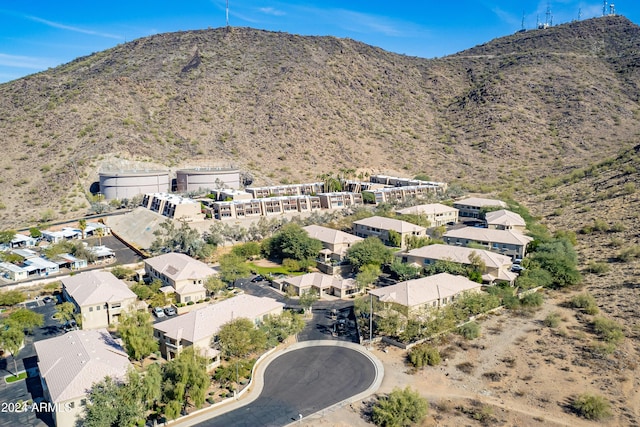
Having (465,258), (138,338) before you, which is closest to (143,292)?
(138,338)

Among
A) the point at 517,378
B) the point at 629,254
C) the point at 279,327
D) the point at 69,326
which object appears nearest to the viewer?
the point at 517,378

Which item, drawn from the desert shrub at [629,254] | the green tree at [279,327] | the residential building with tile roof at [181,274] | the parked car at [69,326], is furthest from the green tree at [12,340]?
the desert shrub at [629,254]

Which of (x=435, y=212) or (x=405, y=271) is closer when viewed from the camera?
(x=405, y=271)

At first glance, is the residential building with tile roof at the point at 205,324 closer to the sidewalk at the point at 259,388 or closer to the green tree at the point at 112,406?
the sidewalk at the point at 259,388

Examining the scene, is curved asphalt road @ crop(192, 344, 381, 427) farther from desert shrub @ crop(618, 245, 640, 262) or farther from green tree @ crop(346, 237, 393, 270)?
desert shrub @ crop(618, 245, 640, 262)

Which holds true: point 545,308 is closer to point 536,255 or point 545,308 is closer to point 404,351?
point 536,255

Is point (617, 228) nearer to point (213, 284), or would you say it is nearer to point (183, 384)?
point (213, 284)

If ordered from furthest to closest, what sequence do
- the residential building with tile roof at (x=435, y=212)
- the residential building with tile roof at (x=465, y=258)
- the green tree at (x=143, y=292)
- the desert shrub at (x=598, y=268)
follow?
the residential building with tile roof at (x=435, y=212)
the desert shrub at (x=598, y=268)
the residential building with tile roof at (x=465, y=258)
the green tree at (x=143, y=292)
